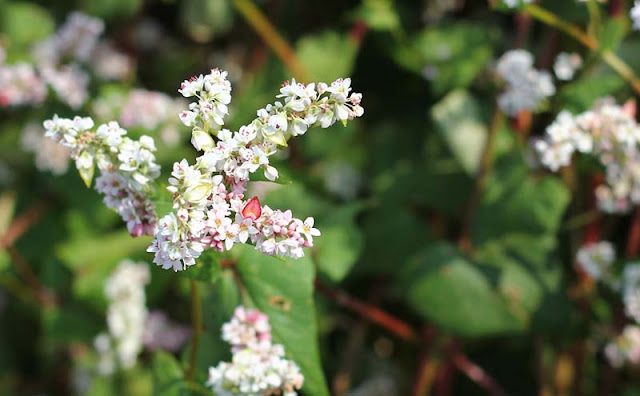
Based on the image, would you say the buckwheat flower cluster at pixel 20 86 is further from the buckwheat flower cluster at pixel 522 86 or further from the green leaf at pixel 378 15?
the buckwheat flower cluster at pixel 522 86

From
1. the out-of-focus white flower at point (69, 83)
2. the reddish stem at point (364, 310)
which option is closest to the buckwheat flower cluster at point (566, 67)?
the reddish stem at point (364, 310)

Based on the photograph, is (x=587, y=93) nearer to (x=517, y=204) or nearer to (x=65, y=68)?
(x=517, y=204)

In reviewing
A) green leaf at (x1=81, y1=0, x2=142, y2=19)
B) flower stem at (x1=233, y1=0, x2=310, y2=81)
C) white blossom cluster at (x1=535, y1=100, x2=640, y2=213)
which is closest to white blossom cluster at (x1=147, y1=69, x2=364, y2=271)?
white blossom cluster at (x1=535, y1=100, x2=640, y2=213)

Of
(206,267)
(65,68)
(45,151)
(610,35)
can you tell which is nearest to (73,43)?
(65,68)

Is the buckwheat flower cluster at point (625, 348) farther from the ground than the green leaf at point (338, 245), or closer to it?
farther from the ground

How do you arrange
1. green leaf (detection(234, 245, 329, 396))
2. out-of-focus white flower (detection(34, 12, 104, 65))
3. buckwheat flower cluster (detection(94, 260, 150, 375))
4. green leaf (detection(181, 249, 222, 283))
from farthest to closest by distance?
out-of-focus white flower (detection(34, 12, 104, 65)) → buckwheat flower cluster (detection(94, 260, 150, 375)) → green leaf (detection(234, 245, 329, 396)) → green leaf (detection(181, 249, 222, 283))

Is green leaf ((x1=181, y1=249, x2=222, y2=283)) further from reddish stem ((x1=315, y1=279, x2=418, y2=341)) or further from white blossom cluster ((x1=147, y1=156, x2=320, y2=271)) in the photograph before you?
reddish stem ((x1=315, y1=279, x2=418, y2=341))

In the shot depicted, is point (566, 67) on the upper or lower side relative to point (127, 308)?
upper
